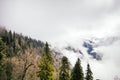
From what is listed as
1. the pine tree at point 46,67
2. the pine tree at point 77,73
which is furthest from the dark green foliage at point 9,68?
the pine tree at point 77,73

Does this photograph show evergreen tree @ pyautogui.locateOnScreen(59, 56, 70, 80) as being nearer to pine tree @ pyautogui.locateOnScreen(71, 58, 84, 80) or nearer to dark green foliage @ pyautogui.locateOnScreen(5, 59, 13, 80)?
pine tree @ pyautogui.locateOnScreen(71, 58, 84, 80)

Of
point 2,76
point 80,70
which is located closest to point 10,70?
point 2,76

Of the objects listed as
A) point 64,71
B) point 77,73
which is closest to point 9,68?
point 64,71

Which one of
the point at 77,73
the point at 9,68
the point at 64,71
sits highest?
the point at 9,68

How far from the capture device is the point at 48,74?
3952 inches

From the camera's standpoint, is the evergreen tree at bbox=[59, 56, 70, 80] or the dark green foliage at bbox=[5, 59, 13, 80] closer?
the evergreen tree at bbox=[59, 56, 70, 80]

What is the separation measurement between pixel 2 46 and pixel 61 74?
18056 mm

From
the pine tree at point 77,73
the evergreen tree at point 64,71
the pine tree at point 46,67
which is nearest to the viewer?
the pine tree at point 77,73

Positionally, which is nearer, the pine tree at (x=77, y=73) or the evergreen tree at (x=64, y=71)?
the pine tree at (x=77, y=73)

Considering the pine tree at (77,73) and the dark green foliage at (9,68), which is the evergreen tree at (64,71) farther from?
the dark green foliage at (9,68)

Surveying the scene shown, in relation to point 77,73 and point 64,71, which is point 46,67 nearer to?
point 64,71

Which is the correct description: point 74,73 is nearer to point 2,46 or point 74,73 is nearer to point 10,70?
point 2,46

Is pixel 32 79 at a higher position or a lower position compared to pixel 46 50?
lower

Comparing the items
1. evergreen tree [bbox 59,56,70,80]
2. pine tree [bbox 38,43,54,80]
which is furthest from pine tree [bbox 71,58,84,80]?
pine tree [bbox 38,43,54,80]
